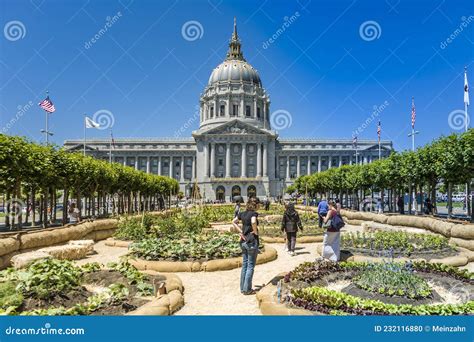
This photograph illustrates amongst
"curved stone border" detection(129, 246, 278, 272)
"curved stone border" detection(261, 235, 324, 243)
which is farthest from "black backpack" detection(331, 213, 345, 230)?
"curved stone border" detection(261, 235, 324, 243)

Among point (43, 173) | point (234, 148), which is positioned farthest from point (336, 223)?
point (234, 148)

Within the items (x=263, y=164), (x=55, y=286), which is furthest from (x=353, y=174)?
(x=263, y=164)

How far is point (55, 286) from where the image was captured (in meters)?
7.75

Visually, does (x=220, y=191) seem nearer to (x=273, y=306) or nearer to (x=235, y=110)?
(x=235, y=110)

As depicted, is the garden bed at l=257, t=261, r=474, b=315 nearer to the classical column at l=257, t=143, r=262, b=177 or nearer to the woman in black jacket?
the woman in black jacket

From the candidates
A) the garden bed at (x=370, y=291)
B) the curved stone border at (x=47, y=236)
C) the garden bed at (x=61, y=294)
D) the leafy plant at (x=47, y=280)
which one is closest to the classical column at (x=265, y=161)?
the curved stone border at (x=47, y=236)

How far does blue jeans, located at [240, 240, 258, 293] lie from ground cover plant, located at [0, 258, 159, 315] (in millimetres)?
2202

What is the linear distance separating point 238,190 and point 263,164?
33.8ft

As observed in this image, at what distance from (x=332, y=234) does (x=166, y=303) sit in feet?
20.6

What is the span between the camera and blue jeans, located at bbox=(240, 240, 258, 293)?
892 centimetres

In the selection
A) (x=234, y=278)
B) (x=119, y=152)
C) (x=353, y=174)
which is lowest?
(x=234, y=278)

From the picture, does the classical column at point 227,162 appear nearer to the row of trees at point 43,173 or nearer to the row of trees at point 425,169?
the row of trees at point 425,169
